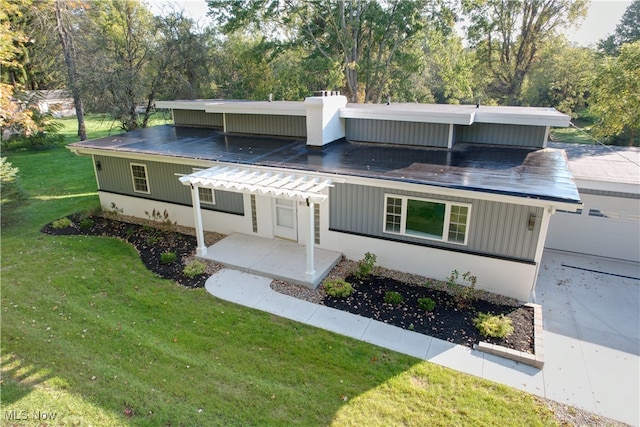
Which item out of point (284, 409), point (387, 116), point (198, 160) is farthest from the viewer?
point (387, 116)

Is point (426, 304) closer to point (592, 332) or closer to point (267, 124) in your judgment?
point (592, 332)

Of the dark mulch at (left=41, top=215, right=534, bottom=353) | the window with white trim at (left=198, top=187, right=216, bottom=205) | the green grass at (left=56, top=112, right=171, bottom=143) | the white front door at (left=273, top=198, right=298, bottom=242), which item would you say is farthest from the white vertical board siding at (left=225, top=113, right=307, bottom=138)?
the green grass at (left=56, top=112, right=171, bottom=143)

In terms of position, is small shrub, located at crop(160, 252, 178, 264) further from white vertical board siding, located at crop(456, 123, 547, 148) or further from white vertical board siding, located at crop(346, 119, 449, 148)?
white vertical board siding, located at crop(456, 123, 547, 148)

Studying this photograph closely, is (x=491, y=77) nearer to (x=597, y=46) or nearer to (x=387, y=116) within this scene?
(x=597, y=46)

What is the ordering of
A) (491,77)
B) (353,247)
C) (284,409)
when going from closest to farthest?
(284,409)
(353,247)
(491,77)

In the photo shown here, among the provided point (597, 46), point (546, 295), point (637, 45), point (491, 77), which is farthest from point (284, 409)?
point (597, 46)

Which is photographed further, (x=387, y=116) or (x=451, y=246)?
(x=387, y=116)

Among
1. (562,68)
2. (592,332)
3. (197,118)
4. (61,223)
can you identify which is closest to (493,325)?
(592,332)

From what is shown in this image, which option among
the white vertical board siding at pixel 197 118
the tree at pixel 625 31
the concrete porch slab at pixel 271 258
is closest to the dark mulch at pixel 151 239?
the concrete porch slab at pixel 271 258

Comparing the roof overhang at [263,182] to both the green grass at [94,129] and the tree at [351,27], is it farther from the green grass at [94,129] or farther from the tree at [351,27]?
the green grass at [94,129]
